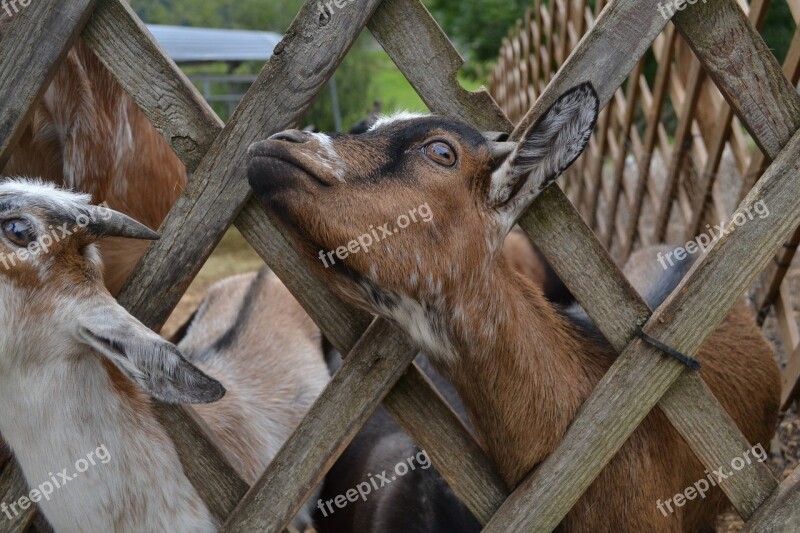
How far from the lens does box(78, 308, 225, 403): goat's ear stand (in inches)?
76.0

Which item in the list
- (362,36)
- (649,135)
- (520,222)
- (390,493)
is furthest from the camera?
(362,36)

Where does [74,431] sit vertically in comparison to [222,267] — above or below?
below

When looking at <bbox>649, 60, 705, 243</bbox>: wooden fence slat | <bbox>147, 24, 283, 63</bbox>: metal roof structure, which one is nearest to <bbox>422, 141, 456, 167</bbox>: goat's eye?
<bbox>649, 60, 705, 243</bbox>: wooden fence slat

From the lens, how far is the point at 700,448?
2.15 metres

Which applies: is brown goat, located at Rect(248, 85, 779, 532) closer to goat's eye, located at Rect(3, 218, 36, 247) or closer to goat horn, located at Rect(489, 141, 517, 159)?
goat horn, located at Rect(489, 141, 517, 159)

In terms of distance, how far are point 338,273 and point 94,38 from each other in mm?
871

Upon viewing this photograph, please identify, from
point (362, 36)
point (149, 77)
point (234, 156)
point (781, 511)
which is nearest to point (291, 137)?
point (234, 156)

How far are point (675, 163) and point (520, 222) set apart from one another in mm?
3152

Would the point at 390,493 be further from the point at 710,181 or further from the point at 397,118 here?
the point at 710,181

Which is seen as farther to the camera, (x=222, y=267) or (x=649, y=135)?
(x=222, y=267)

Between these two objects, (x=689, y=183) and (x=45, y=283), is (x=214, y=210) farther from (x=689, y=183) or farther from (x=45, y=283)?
(x=689, y=183)

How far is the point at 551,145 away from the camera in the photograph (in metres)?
1.96

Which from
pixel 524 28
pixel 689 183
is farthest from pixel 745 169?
pixel 524 28

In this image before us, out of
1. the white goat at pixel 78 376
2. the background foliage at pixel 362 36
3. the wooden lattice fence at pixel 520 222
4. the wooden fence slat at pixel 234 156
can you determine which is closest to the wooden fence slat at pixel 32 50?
the wooden lattice fence at pixel 520 222
